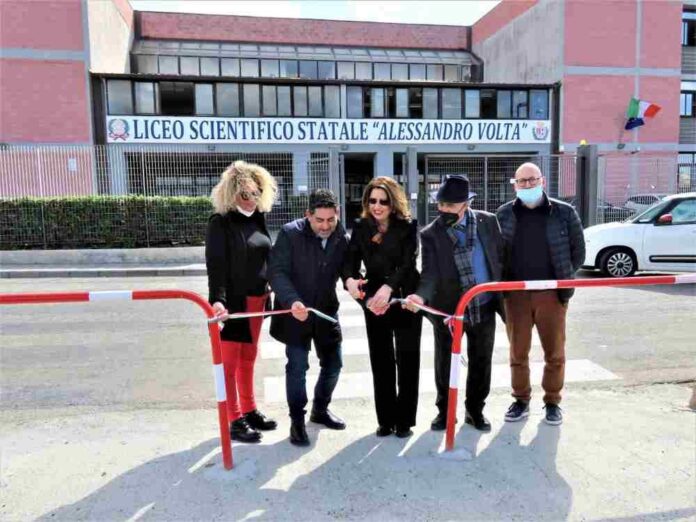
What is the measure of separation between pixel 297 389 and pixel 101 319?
16.3 feet

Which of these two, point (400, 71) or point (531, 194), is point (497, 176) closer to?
point (531, 194)

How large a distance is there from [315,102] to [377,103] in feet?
9.21

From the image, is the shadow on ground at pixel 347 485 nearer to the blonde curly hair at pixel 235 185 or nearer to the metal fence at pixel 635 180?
the blonde curly hair at pixel 235 185

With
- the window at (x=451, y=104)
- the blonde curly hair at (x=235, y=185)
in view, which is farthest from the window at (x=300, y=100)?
the blonde curly hair at (x=235, y=185)

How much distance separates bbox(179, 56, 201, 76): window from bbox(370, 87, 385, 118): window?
13322 mm

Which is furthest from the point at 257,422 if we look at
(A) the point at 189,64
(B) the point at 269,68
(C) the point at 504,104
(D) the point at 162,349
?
(B) the point at 269,68

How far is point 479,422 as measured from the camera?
3.63 meters

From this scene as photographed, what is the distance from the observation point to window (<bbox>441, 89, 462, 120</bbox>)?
24.7m

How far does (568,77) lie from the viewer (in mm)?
26406

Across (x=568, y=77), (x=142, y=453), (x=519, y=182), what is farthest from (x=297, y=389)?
(x=568, y=77)

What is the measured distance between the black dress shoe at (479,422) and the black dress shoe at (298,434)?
3.66ft

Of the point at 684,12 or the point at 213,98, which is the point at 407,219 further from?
the point at 684,12

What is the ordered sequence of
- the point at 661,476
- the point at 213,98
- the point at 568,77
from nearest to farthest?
the point at 661,476
the point at 213,98
the point at 568,77

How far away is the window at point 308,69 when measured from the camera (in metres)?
34.1
